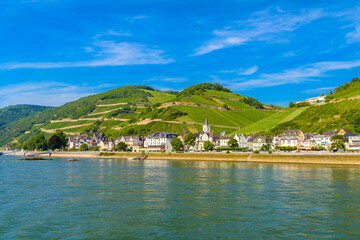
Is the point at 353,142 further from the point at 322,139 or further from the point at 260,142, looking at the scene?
the point at 260,142

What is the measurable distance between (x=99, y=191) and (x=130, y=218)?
14310mm

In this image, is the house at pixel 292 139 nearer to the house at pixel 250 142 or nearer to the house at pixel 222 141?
the house at pixel 250 142

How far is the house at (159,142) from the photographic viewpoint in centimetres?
15688

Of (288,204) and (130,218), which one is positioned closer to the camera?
(130,218)

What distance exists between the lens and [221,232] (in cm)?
2245

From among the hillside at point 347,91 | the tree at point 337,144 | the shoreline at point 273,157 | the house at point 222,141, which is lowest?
the shoreline at point 273,157

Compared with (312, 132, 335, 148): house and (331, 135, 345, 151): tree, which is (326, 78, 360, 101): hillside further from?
(331, 135, 345, 151): tree

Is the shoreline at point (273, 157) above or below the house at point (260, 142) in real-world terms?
below

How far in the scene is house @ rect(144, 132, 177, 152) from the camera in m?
157

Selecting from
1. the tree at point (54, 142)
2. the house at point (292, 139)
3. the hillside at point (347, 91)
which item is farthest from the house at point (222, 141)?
the tree at point (54, 142)

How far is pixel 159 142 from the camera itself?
532 feet

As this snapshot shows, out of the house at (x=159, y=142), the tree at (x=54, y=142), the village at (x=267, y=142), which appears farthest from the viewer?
the tree at (x=54, y=142)

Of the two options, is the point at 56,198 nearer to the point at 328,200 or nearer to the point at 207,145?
the point at 328,200

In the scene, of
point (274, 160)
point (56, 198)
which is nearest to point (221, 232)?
point (56, 198)
